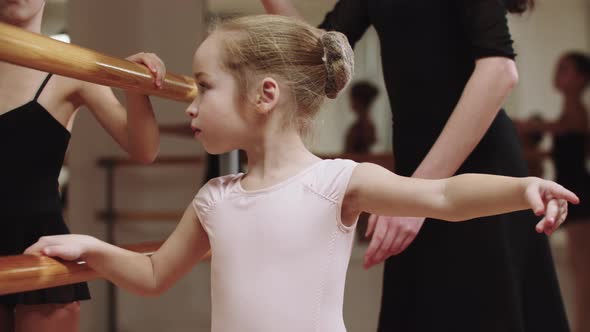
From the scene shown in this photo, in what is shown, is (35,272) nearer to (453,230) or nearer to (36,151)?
(36,151)

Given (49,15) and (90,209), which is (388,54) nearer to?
(49,15)

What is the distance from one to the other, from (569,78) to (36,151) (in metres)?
3.04

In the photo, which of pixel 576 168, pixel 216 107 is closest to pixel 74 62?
pixel 216 107

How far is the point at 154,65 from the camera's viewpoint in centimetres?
85

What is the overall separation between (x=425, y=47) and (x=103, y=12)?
42.0 inches

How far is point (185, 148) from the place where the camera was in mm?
2711

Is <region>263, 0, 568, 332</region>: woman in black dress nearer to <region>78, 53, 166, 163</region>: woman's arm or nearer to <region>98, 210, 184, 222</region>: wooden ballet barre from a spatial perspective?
<region>78, 53, 166, 163</region>: woman's arm

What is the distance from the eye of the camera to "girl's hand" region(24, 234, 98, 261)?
0.69 metres

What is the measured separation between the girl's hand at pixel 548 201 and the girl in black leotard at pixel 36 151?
45 centimetres

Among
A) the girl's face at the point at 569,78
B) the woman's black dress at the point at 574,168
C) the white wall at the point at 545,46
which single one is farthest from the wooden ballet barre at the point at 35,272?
the white wall at the point at 545,46

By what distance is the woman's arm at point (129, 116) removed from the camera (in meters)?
0.88

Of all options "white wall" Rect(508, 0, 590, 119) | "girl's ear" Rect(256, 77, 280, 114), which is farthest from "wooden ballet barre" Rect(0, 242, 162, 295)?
"white wall" Rect(508, 0, 590, 119)

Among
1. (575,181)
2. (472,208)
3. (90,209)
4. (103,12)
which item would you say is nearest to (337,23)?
(472,208)

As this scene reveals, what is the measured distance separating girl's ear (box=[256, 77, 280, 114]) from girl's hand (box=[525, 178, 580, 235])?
0.97 ft
